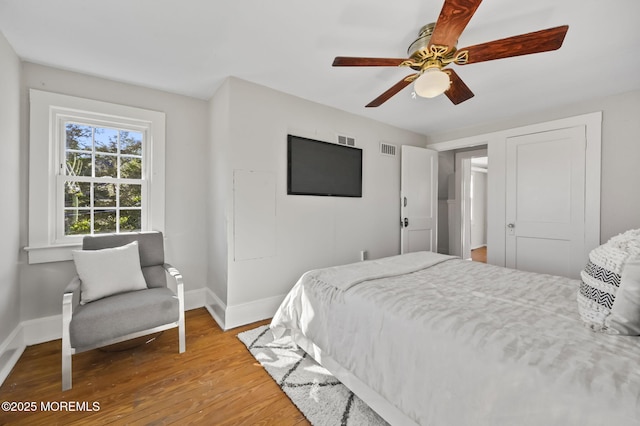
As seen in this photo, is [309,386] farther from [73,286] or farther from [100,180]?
[100,180]

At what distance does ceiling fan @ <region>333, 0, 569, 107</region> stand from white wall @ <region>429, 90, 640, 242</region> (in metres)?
2.33

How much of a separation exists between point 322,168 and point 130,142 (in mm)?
2117

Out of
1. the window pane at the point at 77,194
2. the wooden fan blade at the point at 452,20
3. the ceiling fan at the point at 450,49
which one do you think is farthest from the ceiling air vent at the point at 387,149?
the window pane at the point at 77,194

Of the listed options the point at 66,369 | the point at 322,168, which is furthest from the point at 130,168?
the point at 322,168

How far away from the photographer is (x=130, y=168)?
112 inches

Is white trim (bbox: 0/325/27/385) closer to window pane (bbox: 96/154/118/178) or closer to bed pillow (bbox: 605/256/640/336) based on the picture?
window pane (bbox: 96/154/118/178)

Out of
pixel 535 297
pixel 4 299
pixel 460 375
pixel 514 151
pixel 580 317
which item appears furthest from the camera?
pixel 514 151

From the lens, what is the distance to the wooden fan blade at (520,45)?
1.37 metres

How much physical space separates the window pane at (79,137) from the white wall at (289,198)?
1.15m

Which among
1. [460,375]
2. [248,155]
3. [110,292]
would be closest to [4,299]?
[110,292]

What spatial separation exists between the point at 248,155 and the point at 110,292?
166 centimetres

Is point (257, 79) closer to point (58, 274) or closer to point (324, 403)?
point (58, 274)

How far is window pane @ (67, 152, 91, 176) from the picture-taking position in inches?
100.0

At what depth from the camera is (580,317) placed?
4.26 feet
